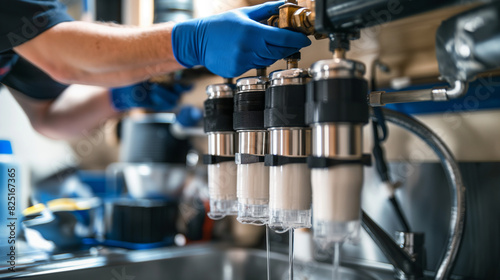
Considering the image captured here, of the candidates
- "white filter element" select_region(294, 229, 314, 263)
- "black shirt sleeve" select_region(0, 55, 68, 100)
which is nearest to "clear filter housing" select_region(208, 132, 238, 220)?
"white filter element" select_region(294, 229, 314, 263)

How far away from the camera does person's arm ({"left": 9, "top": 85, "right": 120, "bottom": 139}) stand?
1.19m

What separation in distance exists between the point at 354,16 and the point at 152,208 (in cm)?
82

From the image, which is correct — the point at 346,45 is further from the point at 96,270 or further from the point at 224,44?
the point at 96,270

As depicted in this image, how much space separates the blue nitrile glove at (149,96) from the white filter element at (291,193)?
0.77 meters

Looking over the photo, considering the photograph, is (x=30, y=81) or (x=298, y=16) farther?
(x=30, y=81)

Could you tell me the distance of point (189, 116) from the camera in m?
1.27

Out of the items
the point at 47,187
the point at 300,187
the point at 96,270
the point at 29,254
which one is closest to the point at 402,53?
the point at 300,187

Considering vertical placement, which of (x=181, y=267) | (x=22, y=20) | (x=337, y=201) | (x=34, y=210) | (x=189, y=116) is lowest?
(x=181, y=267)

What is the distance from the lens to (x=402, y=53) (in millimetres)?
948

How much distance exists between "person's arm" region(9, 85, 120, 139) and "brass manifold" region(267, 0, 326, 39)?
855mm

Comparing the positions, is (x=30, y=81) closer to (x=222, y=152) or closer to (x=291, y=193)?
(x=222, y=152)

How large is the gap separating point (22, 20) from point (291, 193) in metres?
0.68

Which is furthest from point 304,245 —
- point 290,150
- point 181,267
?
point 290,150

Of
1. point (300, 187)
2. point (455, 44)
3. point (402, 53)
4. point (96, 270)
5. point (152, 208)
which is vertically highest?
point (402, 53)
